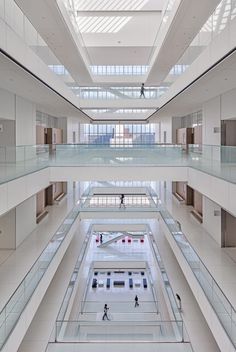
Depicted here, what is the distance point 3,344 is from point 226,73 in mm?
6441

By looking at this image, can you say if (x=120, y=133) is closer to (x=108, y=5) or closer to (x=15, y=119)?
(x=108, y=5)

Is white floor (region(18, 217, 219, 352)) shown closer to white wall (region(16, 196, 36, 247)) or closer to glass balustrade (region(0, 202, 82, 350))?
glass balustrade (region(0, 202, 82, 350))

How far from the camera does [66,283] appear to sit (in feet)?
36.5

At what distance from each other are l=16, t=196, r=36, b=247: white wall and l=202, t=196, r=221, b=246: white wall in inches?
224

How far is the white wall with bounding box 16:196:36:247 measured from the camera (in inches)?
435

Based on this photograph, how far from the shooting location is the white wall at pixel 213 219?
11.2 meters

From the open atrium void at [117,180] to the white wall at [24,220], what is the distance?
0.06 meters

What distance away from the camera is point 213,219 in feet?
38.8

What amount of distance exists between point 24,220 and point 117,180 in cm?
306

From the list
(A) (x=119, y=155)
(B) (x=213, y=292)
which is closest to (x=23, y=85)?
(A) (x=119, y=155)

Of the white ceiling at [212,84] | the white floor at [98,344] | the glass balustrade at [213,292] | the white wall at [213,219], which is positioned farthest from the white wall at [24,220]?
the white ceiling at [212,84]

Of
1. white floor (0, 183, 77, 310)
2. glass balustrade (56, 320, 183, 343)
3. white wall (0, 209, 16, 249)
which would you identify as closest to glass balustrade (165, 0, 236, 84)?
glass balustrade (56, 320, 183, 343)

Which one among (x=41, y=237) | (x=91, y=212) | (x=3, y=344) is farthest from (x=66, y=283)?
(x=3, y=344)

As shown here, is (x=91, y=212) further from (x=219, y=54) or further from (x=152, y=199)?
(x=219, y=54)
